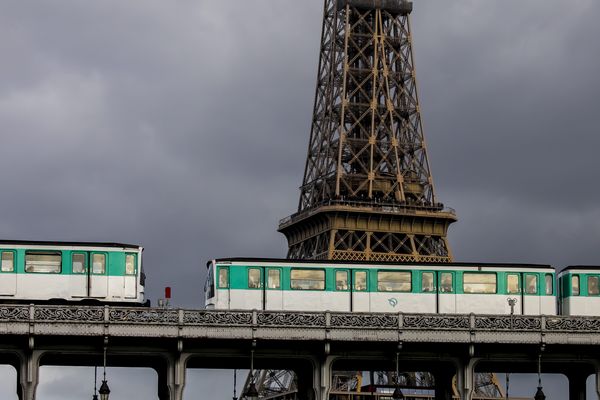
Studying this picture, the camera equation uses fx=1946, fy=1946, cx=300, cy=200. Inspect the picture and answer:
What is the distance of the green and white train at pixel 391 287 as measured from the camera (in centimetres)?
9850

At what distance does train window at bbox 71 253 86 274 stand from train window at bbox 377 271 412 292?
15.2 metres

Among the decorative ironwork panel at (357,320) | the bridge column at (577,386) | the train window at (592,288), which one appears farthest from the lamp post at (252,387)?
the train window at (592,288)

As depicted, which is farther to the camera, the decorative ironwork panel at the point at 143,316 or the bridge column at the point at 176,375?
the bridge column at the point at 176,375

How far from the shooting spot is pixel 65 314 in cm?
9081

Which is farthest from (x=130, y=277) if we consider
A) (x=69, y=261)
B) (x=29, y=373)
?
(x=29, y=373)

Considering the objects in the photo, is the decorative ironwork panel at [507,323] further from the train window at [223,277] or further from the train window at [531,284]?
the train window at [223,277]

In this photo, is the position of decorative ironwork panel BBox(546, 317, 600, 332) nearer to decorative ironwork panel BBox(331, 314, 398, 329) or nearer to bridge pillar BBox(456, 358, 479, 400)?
bridge pillar BBox(456, 358, 479, 400)

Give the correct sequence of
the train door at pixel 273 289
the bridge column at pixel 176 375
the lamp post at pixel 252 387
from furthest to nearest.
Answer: the train door at pixel 273 289 < the bridge column at pixel 176 375 < the lamp post at pixel 252 387

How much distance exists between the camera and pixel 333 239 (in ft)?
524

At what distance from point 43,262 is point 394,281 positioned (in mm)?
18000

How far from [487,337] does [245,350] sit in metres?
11.8

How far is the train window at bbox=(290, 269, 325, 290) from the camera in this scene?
99188 millimetres

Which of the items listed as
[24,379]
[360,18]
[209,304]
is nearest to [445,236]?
[360,18]

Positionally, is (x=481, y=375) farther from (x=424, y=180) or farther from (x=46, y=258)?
(x=46, y=258)
